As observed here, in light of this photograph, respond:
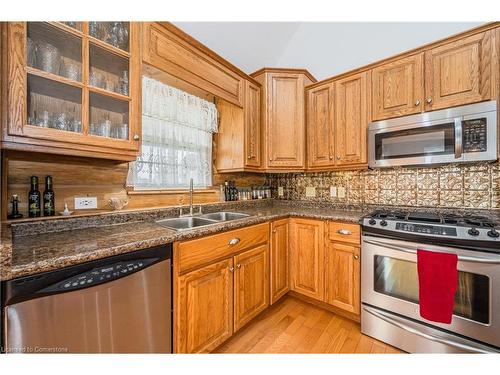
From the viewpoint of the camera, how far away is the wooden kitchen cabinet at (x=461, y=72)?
1501 mm

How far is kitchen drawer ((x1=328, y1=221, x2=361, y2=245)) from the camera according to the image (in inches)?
69.0

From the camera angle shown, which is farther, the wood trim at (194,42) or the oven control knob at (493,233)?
the wood trim at (194,42)

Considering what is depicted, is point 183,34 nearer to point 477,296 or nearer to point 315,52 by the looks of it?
point 315,52

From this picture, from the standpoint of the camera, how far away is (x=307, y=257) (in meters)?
2.04

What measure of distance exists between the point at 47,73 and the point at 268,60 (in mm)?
2393

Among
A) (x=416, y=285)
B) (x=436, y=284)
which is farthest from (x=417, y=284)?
(x=436, y=284)

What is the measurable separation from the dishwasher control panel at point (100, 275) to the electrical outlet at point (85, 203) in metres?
0.70

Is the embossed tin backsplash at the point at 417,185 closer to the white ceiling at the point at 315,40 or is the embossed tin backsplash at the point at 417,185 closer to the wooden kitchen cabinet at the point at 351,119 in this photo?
the wooden kitchen cabinet at the point at 351,119

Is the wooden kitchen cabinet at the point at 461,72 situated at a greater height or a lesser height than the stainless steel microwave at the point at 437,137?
greater

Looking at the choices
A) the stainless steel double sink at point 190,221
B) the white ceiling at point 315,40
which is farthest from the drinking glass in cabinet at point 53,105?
the white ceiling at point 315,40

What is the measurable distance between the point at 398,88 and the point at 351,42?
3.32 ft

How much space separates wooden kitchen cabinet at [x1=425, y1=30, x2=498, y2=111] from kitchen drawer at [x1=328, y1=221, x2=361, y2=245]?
1.13 meters

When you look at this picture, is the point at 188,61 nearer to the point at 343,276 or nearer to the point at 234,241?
the point at 234,241

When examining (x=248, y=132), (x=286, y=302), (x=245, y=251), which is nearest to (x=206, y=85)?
(x=248, y=132)
